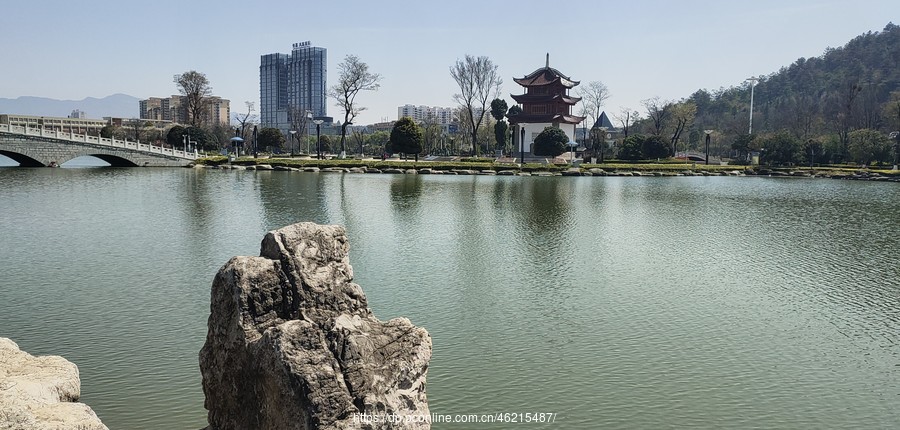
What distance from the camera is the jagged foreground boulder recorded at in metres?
3.90

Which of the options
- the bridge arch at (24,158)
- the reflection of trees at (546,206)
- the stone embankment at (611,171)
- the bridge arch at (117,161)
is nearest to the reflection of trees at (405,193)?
the reflection of trees at (546,206)

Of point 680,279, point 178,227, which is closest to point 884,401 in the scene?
point 680,279

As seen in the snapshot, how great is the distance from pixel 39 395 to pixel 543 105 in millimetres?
63673

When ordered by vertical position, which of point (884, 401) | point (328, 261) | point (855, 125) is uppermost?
point (855, 125)

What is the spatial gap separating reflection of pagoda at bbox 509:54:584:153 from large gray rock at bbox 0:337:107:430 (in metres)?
60.1

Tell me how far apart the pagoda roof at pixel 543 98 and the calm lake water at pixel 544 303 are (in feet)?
141

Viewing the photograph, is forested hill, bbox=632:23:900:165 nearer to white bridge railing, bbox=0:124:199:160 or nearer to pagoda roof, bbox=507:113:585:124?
pagoda roof, bbox=507:113:585:124

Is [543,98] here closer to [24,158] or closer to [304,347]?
[24,158]

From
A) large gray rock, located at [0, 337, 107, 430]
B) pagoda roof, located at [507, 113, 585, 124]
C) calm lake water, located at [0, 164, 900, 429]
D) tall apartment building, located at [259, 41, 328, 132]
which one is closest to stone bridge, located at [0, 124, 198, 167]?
calm lake water, located at [0, 164, 900, 429]

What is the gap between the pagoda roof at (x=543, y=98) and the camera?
64500mm

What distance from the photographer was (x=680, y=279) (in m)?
12.3

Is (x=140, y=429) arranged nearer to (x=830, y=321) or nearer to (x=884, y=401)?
(x=884, y=401)

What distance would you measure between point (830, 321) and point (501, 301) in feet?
16.0

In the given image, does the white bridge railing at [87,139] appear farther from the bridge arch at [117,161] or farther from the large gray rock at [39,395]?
the large gray rock at [39,395]
